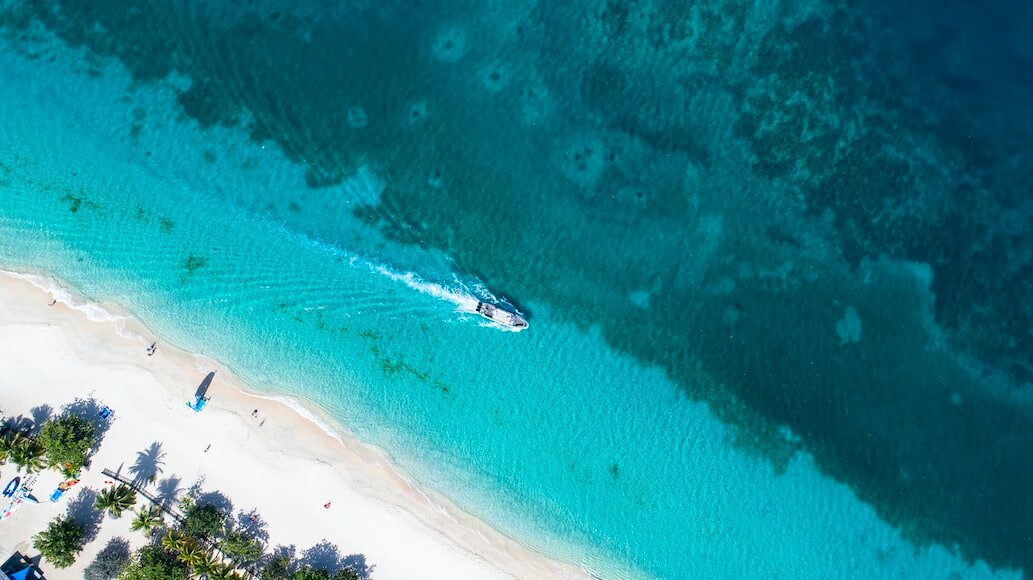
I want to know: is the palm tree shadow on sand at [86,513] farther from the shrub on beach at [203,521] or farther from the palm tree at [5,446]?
the shrub on beach at [203,521]

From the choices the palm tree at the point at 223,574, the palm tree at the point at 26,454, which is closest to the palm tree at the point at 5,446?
the palm tree at the point at 26,454

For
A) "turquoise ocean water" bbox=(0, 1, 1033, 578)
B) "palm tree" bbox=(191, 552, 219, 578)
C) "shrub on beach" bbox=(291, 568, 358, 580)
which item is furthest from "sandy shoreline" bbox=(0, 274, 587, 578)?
"palm tree" bbox=(191, 552, 219, 578)

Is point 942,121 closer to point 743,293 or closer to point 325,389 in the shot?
point 743,293

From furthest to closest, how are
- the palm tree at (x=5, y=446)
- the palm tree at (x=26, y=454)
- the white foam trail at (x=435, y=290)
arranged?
the white foam trail at (x=435, y=290), the palm tree at (x=26, y=454), the palm tree at (x=5, y=446)

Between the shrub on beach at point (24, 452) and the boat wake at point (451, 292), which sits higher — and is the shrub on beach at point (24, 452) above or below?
below

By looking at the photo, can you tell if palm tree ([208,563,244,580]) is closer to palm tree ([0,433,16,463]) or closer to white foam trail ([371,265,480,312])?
palm tree ([0,433,16,463])

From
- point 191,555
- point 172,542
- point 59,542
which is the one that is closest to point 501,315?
point 191,555

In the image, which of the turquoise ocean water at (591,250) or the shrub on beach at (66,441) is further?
the turquoise ocean water at (591,250)
